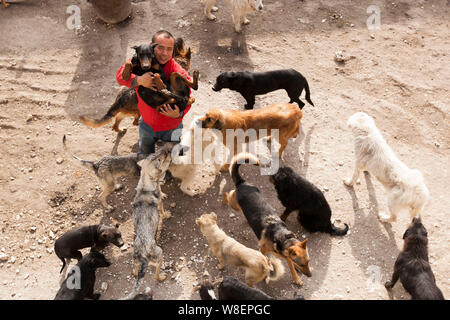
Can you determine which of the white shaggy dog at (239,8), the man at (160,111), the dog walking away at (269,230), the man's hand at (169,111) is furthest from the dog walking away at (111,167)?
the white shaggy dog at (239,8)

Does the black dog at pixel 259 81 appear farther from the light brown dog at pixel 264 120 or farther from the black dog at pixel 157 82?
the black dog at pixel 157 82

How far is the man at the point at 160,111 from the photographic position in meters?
4.82

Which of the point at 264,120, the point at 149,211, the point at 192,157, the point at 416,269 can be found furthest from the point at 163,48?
the point at 416,269

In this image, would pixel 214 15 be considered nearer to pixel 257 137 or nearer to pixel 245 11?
pixel 245 11

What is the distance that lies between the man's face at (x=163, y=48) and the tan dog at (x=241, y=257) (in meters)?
2.27

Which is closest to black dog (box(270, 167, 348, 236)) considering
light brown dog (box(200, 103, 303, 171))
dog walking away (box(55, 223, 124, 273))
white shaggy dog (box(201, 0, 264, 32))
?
light brown dog (box(200, 103, 303, 171))

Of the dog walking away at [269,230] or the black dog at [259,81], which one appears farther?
the black dog at [259,81]

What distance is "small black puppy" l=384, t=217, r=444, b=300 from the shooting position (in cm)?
456

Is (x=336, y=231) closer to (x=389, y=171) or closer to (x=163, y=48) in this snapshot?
(x=389, y=171)

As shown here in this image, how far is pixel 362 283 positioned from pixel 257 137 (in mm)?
2796

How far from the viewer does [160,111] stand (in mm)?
5145

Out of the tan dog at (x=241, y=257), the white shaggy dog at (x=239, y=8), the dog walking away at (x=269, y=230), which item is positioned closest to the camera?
the dog walking away at (x=269, y=230)

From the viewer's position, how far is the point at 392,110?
7.48m

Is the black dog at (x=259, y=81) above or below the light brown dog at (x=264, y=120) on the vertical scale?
above
